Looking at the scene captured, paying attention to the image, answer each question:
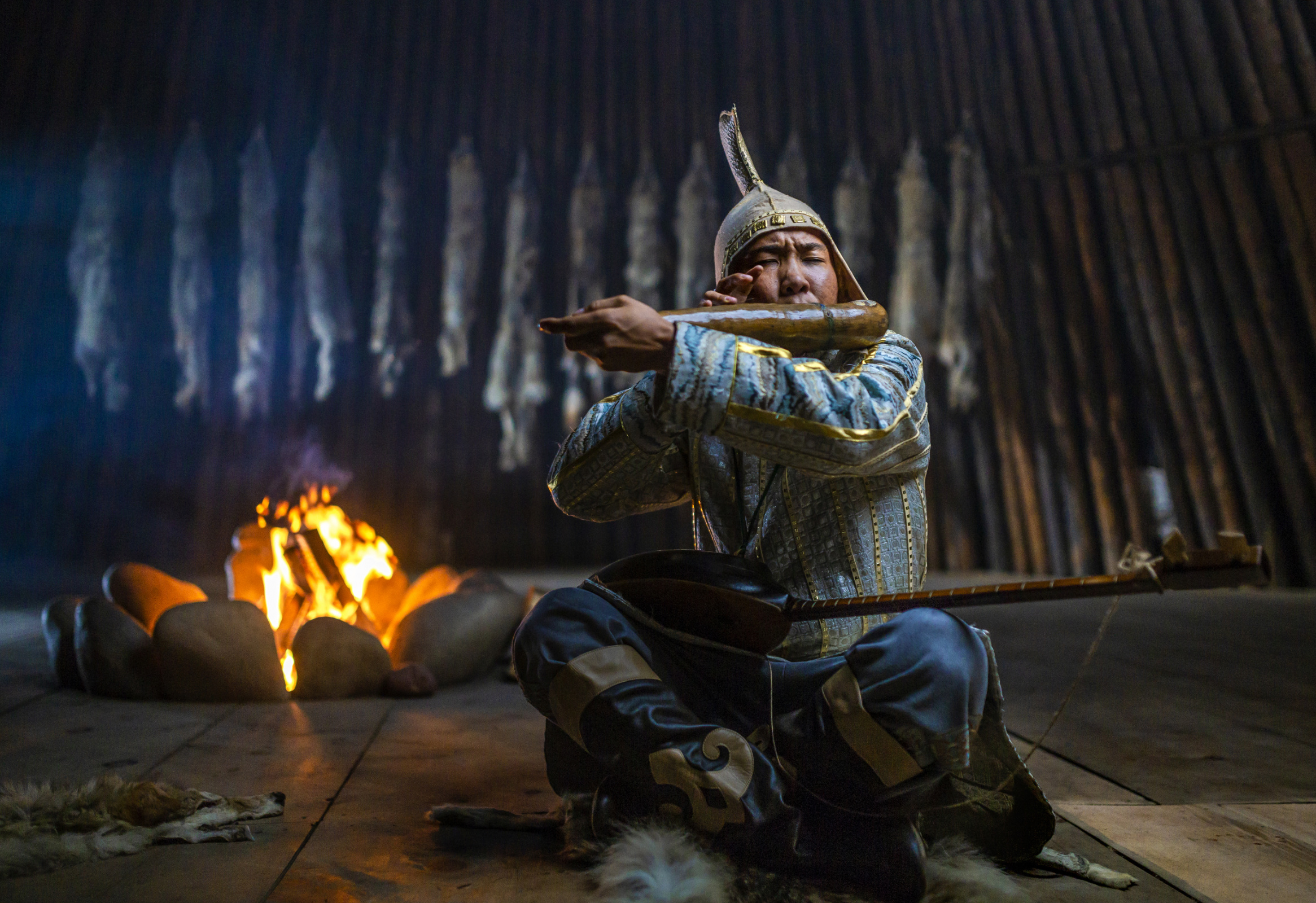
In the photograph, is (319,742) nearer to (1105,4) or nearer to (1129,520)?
(1129,520)

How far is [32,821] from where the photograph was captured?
54.4 inches

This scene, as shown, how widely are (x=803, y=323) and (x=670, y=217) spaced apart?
17.1ft

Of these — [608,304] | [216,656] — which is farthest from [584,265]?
[608,304]

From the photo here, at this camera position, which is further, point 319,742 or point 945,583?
point 945,583

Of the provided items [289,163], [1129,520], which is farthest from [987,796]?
[289,163]

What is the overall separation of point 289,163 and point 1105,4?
6253mm

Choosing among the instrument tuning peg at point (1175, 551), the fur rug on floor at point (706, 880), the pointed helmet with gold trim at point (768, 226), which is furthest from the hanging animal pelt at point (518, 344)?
the instrument tuning peg at point (1175, 551)

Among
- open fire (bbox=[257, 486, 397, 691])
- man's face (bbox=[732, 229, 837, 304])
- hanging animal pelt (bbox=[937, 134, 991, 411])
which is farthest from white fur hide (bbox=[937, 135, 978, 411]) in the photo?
man's face (bbox=[732, 229, 837, 304])

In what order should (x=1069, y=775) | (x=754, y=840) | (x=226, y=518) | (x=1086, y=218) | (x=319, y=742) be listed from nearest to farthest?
1. (x=754, y=840)
2. (x=1069, y=775)
3. (x=319, y=742)
4. (x=1086, y=218)
5. (x=226, y=518)

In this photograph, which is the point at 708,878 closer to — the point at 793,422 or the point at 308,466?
the point at 793,422

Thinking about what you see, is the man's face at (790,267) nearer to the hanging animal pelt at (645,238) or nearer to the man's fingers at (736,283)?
the man's fingers at (736,283)

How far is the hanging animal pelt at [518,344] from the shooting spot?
20.6 ft

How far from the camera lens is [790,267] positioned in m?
1.72

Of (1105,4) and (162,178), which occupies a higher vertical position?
(1105,4)
